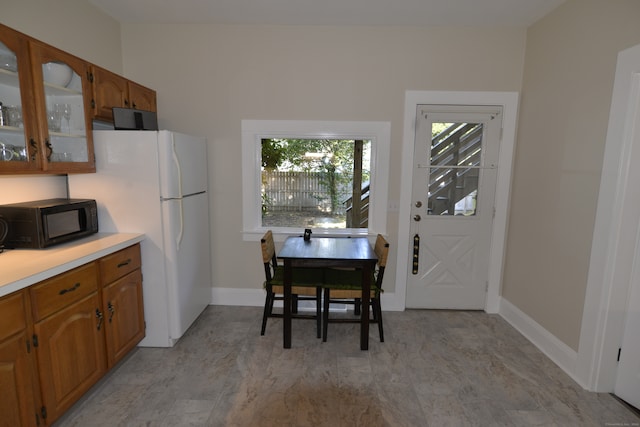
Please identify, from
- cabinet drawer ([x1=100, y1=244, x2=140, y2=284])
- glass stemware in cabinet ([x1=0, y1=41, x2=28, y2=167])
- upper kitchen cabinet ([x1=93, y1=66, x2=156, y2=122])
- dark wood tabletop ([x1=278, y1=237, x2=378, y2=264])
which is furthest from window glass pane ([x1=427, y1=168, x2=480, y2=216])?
glass stemware in cabinet ([x1=0, y1=41, x2=28, y2=167])

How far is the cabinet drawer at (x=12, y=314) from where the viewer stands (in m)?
1.38

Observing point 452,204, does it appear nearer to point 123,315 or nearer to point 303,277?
point 303,277

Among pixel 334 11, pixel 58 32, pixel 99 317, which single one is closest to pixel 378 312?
pixel 99 317

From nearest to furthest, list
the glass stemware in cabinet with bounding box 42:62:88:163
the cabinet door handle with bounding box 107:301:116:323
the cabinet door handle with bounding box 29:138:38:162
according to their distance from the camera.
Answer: the cabinet door handle with bounding box 29:138:38:162, the glass stemware in cabinet with bounding box 42:62:88:163, the cabinet door handle with bounding box 107:301:116:323

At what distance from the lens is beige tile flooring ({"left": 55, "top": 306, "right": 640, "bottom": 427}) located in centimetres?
189

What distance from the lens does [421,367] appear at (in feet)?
7.80

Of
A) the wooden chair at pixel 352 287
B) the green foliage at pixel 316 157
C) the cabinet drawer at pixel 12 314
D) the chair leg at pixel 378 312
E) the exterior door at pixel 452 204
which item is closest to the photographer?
the cabinet drawer at pixel 12 314

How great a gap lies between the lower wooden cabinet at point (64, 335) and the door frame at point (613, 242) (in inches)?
125

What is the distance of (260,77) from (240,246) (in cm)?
167

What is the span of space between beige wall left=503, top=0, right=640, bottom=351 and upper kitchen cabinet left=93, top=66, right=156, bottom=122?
344 centimetres

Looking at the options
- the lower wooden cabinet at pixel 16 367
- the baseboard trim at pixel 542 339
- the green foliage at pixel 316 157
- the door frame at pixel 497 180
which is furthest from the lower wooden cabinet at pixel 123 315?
the baseboard trim at pixel 542 339

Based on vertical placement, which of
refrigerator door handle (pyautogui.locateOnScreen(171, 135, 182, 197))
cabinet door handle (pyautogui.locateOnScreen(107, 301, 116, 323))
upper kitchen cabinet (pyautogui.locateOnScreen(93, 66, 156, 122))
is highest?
upper kitchen cabinet (pyautogui.locateOnScreen(93, 66, 156, 122))

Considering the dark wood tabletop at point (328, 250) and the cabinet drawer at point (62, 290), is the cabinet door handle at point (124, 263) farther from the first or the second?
the dark wood tabletop at point (328, 250)

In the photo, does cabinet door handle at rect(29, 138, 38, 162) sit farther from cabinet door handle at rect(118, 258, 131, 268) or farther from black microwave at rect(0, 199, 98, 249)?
cabinet door handle at rect(118, 258, 131, 268)
